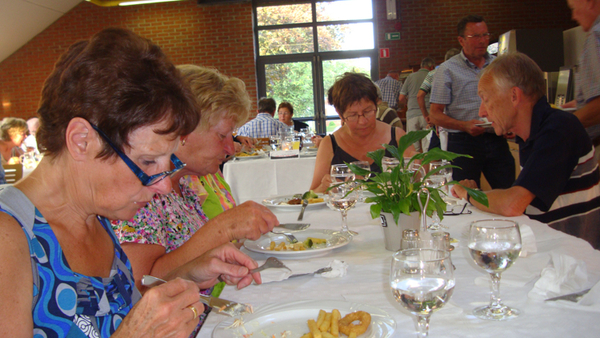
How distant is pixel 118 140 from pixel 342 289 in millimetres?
621

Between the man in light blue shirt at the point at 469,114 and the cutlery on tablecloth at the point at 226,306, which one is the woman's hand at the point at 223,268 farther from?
the man in light blue shirt at the point at 469,114

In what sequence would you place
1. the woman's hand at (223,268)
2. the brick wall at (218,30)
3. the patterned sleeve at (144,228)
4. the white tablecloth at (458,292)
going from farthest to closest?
the brick wall at (218,30)
the patterned sleeve at (144,228)
the woman's hand at (223,268)
the white tablecloth at (458,292)

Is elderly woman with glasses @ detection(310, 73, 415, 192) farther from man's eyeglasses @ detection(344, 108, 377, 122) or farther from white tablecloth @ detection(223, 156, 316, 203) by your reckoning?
white tablecloth @ detection(223, 156, 316, 203)

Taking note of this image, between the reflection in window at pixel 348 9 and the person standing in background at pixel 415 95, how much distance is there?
238 centimetres

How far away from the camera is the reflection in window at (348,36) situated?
9508 mm

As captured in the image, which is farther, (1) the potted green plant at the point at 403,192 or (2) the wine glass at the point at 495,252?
(1) the potted green plant at the point at 403,192

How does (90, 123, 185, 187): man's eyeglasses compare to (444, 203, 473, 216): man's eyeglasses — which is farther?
(444, 203, 473, 216): man's eyeglasses

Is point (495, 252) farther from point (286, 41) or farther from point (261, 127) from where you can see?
point (286, 41)

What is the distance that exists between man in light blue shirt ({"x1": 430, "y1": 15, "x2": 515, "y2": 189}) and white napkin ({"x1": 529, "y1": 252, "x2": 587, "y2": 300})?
282 cm

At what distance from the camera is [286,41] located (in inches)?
378

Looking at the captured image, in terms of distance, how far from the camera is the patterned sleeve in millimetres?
1310

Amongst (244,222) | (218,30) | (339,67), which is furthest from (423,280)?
(218,30)

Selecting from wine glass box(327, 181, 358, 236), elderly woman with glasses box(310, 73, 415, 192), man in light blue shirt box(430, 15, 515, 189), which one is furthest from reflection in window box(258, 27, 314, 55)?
wine glass box(327, 181, 358, 236)

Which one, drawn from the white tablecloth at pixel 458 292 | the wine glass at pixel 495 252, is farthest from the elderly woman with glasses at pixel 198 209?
the wine glass at pixel 495 252
